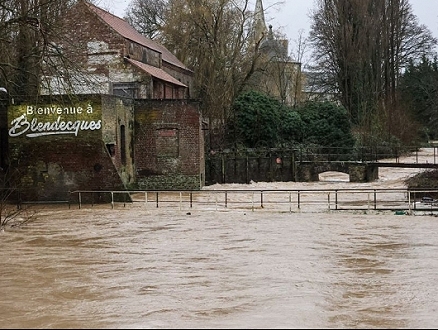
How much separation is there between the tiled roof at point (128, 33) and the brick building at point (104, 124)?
0.22 meters

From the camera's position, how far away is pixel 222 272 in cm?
1357

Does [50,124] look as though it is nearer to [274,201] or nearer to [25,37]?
[25,37]

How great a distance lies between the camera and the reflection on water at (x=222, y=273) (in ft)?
32.3

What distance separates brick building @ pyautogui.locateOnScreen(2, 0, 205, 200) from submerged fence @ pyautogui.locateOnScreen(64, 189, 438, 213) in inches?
28.1

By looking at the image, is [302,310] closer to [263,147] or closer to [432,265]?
[432,265]

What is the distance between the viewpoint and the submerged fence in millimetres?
25172

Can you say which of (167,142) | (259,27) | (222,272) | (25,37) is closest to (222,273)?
(222,272)

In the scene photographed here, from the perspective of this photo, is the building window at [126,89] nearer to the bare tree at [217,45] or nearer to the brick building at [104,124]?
the brick building at [104,124]

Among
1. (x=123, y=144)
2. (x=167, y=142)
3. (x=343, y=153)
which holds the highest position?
(x=167, y=142)

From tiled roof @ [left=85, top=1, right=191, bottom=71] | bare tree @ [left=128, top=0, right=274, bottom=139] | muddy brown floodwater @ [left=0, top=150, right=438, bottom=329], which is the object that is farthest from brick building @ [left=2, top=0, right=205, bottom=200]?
muddy brown floodwater @ [left=0, top=150, right=438, bottom=329]

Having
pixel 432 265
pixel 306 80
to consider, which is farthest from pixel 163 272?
pixel 306 80

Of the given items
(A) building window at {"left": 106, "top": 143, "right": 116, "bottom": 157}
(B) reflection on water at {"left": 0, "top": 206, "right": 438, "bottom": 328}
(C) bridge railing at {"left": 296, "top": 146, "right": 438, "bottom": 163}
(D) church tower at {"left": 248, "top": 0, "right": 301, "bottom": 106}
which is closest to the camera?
(B) reflection on water at {"left": 0, "top": 206, "right": 438, "bottom": 328}

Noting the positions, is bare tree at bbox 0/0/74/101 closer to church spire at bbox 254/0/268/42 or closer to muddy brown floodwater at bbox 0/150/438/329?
muddy brown floodwater at bbox 0/150/438/329

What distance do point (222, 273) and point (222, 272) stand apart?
117 millimetres
